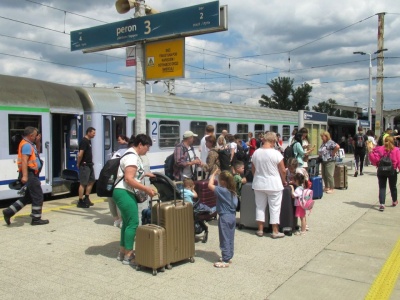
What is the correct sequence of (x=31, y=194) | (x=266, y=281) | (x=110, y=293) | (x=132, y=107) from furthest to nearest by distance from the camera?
(x=132, y=107), (x=31, y=194), (x=266, y=281), (x=110, y=293)

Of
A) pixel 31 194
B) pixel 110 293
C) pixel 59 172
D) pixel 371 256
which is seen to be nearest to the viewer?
pixel 110 293

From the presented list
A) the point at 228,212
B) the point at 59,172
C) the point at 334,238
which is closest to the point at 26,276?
the point at 228,212

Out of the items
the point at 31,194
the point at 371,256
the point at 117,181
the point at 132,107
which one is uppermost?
the point at 132,107

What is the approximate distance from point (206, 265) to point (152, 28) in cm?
430

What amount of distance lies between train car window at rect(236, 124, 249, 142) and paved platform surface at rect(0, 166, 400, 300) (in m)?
9.66

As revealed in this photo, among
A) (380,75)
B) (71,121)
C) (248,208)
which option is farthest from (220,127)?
(380,75)

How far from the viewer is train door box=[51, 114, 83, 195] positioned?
1015 centimetres

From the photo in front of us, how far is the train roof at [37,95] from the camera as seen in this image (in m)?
8.71

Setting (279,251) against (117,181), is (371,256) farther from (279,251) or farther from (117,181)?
(117,181)

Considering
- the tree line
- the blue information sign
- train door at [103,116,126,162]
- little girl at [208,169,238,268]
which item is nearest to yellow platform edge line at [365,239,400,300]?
little girl at [208,169,238,268]

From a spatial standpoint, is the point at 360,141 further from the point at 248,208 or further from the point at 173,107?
the point at 248,208

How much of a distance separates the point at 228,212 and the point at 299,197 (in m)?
1.90

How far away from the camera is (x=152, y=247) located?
178 inches

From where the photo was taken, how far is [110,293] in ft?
13.4
